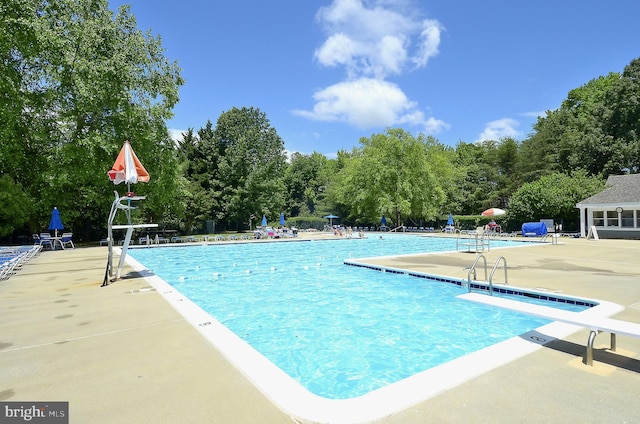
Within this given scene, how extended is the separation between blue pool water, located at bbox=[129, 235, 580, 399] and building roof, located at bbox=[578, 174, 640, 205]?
21692 millimetres

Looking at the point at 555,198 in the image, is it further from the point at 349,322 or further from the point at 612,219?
the point at 349,322

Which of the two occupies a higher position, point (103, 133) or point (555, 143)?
point (555, 143)

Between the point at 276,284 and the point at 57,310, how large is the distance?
499 centimetres

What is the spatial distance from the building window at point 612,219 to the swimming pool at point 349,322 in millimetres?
22990

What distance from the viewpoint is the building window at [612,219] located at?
24.4 meters

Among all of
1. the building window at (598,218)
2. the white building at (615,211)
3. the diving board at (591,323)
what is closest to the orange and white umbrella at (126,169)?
the diving board at (591,323)

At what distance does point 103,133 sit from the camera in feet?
69.5

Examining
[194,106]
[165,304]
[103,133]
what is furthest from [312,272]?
[194,106]

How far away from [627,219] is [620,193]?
1.83 meters

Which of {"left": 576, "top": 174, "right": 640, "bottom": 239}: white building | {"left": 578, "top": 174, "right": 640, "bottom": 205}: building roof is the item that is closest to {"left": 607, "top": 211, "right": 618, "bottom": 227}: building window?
{"left": 576, "top": 174, "right": 640, "bottom": 239}: white building

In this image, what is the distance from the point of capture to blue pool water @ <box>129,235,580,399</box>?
4660 mm

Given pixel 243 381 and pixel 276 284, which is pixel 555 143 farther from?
pixel 243 381

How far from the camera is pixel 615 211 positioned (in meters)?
24.4

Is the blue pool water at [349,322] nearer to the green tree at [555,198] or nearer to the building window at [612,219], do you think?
the green tree at [555,198]
